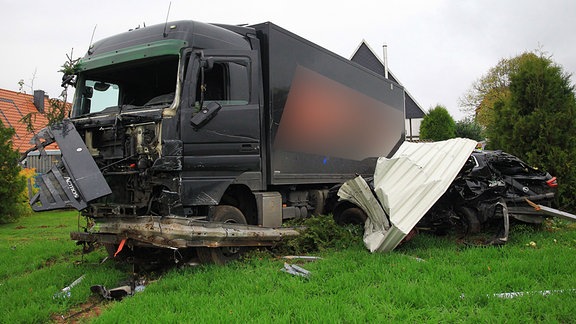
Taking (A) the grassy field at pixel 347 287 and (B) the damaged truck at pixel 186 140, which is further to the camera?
(B) the damaged truck at pixel 186 140

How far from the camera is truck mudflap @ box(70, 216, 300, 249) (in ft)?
16.6

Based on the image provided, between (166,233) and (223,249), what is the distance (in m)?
1.21

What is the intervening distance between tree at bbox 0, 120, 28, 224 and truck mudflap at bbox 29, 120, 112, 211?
8.91 metres

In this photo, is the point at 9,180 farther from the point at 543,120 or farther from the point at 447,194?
the point at 543,120

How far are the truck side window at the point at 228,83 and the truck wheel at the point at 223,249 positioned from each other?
57.3 inches

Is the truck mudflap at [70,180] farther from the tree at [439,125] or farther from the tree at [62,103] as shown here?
the tree at [439,125]

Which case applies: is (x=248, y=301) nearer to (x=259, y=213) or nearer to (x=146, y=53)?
(x=259, y=213)

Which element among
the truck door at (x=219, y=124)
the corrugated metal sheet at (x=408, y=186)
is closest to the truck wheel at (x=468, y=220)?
the corrugated metal sheet at (x=408, y=186)

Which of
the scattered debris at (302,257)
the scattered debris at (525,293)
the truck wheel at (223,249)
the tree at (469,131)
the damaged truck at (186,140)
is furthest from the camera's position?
the tree at (469,131)

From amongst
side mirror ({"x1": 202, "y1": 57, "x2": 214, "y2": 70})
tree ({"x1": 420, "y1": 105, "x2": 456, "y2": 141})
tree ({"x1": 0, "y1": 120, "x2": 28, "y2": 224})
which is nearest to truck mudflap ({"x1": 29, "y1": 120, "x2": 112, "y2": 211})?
side mirror ({"x1": 202, "y1": 57, "x2": 214, "y2": 70})

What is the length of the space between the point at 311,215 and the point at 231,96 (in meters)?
3.02

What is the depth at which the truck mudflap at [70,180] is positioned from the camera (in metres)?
5.05

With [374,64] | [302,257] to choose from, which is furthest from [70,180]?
[374,64]

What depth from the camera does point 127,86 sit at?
20.3ft
